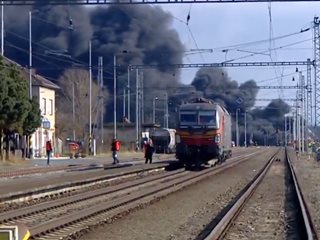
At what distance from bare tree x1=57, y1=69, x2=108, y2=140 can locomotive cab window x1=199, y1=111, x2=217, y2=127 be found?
50983 millimetres

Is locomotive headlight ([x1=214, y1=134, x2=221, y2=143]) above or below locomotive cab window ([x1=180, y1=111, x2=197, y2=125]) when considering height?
below

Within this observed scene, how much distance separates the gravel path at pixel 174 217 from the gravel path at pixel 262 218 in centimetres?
78

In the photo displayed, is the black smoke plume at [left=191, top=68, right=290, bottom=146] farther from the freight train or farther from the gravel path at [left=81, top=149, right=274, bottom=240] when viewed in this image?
the gravel path at [left=81, top=149, right=274, bottom=240]

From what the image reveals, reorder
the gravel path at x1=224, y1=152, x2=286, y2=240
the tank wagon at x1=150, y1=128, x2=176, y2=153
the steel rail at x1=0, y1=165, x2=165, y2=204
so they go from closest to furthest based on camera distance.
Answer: the gravel path at x1=224, y1=152, x2=286, y2=240
the steel rail at x1=0, y1=165, x2=165, y2=204
the tank wagon at x1=150, y1=128, x2=176, y2=153

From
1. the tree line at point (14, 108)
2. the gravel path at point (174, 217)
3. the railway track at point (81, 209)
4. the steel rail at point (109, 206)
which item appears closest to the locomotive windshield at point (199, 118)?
the steel rail at point (109, 206)

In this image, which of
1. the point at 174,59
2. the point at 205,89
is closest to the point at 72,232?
the point at 174,59

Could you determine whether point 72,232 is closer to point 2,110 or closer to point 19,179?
point 19,179

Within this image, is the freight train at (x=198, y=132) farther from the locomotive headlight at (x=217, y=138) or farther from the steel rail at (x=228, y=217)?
the steel rail at (x=228, y=217)

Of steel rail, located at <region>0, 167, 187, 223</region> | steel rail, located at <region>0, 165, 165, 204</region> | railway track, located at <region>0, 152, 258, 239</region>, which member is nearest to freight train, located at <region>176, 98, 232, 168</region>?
steel rail, located at <region>0, 165, 165, 204</region>

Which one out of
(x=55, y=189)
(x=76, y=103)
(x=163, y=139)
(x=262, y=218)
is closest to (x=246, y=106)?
(x=76, y=103)

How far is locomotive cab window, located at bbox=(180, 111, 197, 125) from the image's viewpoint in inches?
1884

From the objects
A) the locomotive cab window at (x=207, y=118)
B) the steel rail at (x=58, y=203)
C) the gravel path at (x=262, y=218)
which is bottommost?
the gravel path at (x=262, y=218)

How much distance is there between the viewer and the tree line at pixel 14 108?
5588cm

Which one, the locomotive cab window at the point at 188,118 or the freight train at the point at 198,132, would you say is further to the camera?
the locomotive cab window at the point at 188,118
